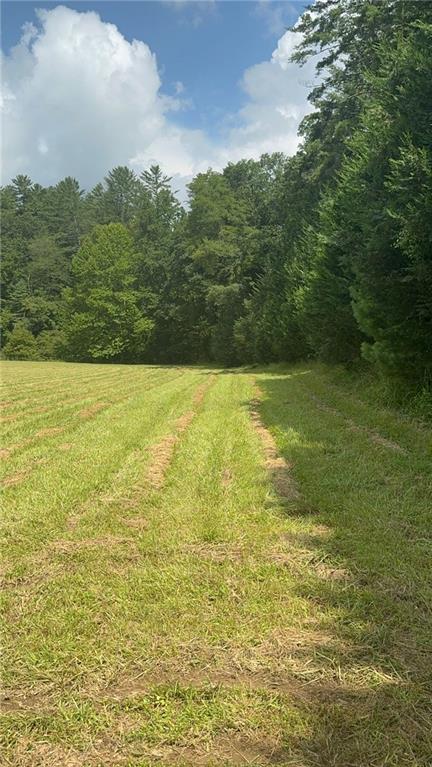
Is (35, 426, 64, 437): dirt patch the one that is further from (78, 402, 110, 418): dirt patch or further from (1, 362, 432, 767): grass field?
(1, 362, 432, 767): grass field

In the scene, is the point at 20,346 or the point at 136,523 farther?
the point at 20,346

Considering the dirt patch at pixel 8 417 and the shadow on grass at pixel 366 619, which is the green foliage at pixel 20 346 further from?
the shadow on grass at pixel 366 619

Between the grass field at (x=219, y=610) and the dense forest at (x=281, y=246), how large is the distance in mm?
4171

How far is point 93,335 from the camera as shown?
4391 cm

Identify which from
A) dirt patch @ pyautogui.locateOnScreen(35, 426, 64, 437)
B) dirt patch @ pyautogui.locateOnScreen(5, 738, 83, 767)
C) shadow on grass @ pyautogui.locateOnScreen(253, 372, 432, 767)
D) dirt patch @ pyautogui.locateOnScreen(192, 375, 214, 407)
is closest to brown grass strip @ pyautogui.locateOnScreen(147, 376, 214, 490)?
shadow on grass @ pyautogui.locateOnScreen(253, 372, 432, 767)

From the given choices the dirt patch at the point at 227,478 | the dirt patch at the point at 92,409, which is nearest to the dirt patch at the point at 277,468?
the dirt patch at the point at 227,478

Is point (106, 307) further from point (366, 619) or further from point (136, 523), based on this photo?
point (366, 619)

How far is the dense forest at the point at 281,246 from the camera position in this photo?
27.3 feet

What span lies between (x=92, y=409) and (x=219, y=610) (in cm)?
847

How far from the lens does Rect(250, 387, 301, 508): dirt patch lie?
4.73m

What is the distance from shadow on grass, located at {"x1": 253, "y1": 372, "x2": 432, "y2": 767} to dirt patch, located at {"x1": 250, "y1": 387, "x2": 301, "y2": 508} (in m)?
0.10

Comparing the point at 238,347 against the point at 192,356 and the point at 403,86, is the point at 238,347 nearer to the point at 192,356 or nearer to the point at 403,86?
the point at 192,356

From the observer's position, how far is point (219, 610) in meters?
2.75

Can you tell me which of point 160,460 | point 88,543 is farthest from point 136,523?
point 160,460
